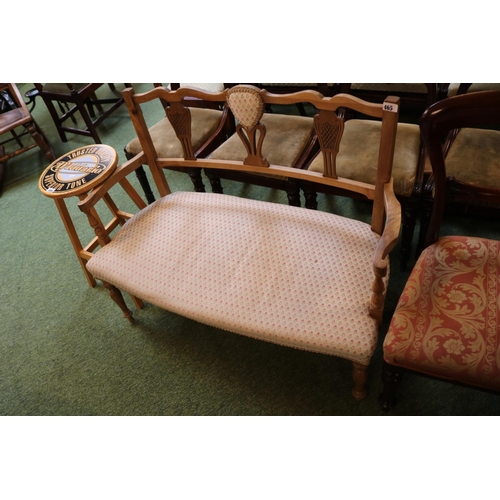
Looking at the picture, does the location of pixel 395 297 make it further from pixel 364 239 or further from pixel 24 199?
pixel 24 199

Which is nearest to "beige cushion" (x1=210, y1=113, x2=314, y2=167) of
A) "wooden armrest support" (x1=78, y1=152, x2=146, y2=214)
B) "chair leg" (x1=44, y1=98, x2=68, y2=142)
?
"wooden armrest support" (x1=78, y1=152, x2=146, y2=214)

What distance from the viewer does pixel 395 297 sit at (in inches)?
61.6

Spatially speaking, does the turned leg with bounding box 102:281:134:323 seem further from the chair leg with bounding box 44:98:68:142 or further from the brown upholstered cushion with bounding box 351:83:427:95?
the chair leg with bounding box 44:98:68:142

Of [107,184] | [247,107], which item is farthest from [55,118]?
[247,107]

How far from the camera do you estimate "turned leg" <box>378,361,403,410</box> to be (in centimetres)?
106

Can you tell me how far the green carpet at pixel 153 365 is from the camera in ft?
4.34

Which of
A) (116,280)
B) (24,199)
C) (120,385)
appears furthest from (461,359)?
(24,199)

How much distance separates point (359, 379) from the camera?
1194 millimetres

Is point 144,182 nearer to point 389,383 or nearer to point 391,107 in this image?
point 391,107

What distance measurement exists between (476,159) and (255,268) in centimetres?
Result: 91

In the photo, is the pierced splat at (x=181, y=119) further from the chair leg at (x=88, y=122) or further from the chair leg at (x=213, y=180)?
the chair leg at (x=88, y=122)

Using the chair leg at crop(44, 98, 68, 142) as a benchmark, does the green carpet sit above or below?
below

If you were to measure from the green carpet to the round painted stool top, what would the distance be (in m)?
0.56

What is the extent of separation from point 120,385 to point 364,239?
1.07 m
